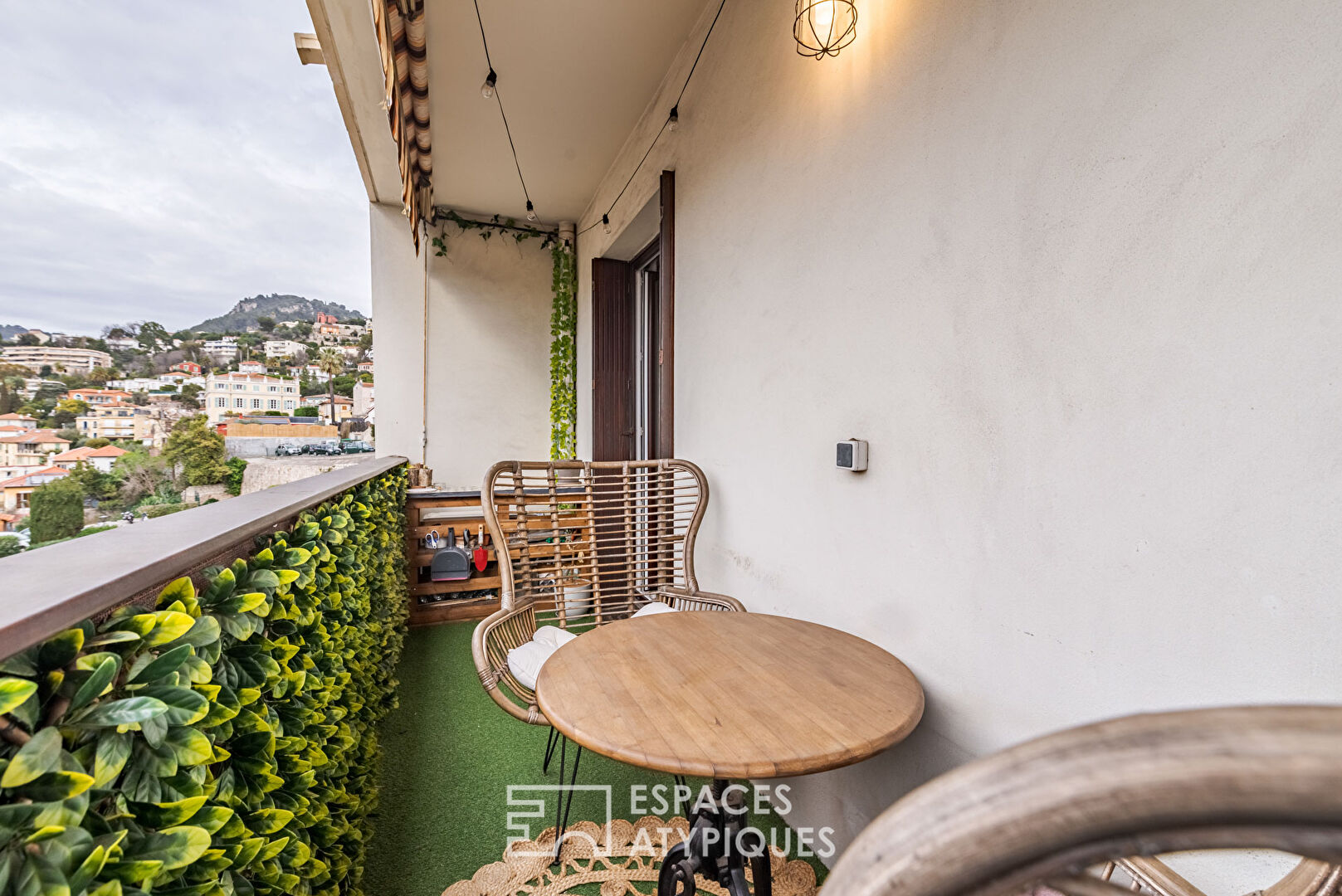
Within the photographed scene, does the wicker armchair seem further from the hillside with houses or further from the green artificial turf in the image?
the hillside with houses

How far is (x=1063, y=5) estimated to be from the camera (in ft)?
3.22

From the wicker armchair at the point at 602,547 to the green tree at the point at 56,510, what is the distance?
41.4 inches

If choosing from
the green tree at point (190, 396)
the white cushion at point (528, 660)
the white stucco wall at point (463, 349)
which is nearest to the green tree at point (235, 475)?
the green tree at point (190, 396)

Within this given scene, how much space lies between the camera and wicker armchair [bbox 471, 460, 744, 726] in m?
1.88

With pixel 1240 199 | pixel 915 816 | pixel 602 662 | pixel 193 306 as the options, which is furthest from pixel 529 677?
pixel 1240 199

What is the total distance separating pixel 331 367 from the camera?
7.38 feet

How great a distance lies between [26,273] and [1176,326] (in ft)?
5.81

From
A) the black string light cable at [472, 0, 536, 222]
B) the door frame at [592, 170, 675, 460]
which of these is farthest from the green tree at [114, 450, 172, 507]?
the door frame at [592, 170, 675, 460]

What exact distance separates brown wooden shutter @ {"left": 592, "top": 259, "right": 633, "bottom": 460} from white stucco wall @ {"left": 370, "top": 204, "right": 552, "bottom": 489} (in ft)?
3.23

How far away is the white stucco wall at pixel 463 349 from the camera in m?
4.62

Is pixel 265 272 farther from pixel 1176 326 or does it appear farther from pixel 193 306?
pixel 1176 326

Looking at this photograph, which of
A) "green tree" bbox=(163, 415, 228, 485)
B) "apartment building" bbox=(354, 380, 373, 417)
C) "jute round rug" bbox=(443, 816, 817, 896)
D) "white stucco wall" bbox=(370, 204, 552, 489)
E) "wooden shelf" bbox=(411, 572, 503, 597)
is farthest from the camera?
"white stucco wall" bbox=(370, 204, 552, 489)

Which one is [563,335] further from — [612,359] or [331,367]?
[331,367]

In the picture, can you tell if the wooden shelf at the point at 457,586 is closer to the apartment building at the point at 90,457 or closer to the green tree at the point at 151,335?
the green tree at the point at 151,335
